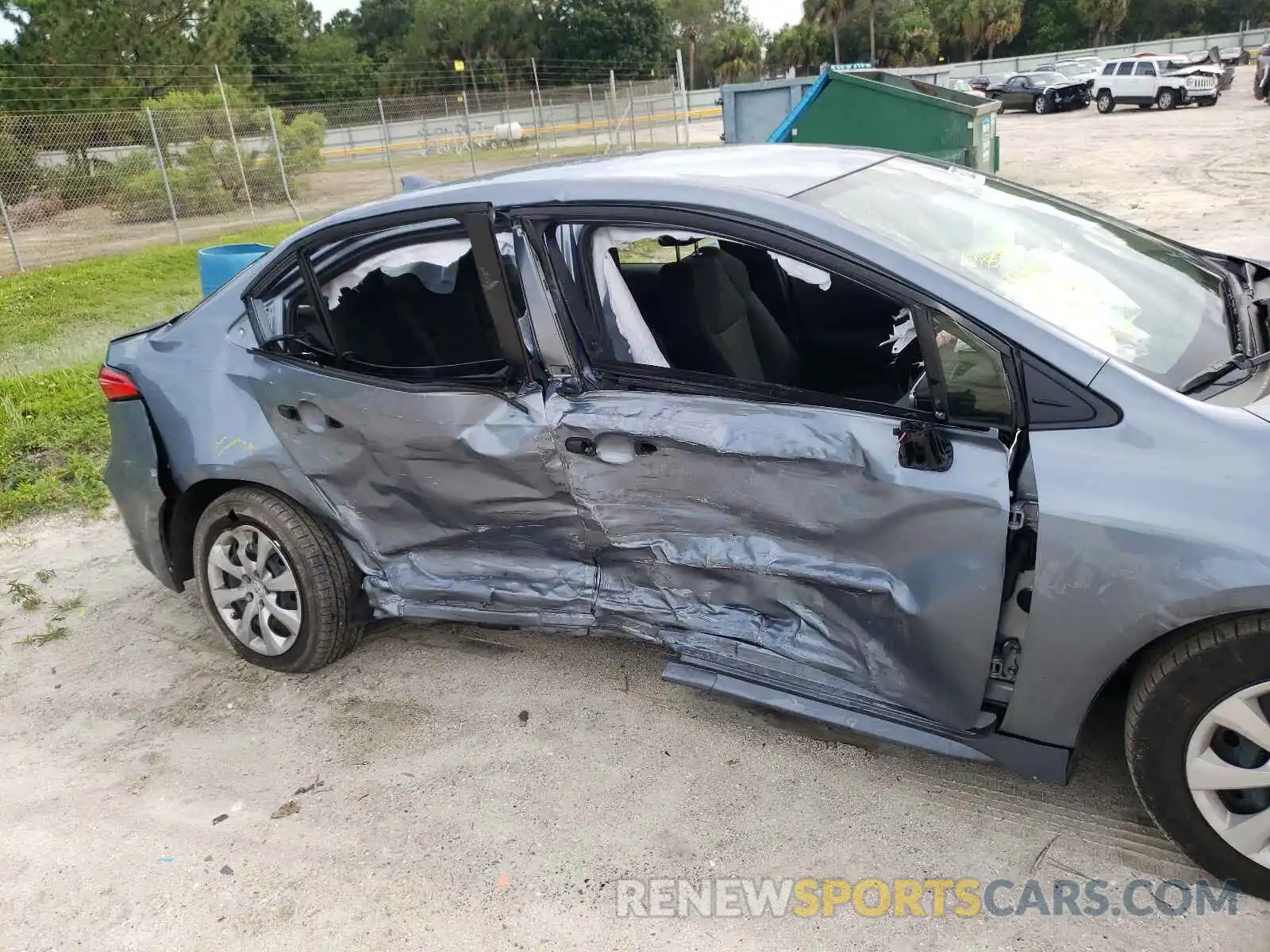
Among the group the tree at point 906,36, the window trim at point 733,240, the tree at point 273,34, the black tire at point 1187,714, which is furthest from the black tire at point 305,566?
the tree at point 906,36

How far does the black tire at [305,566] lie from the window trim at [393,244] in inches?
20.7

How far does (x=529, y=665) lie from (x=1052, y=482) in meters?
1.97

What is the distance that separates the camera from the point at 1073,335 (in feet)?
7.40

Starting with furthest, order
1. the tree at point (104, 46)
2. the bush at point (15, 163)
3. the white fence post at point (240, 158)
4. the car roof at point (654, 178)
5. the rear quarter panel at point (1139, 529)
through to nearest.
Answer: the tree at point (104, 46) → the white fence post at point (240, 158) → the bush at point (15, 163) → the car roof at point (654, 178) → the rear quarter panel at point (1139, 529)

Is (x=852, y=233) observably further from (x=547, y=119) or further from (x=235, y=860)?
(x=547, y=119)

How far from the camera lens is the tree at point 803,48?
6291 centimetres

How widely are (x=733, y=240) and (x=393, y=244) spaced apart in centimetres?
120

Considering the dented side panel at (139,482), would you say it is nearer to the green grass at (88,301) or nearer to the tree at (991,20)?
the green grass at (88,301)

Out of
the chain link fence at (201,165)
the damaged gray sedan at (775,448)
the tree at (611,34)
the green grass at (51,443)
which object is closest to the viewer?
the damaged gray sedan at (775,448)

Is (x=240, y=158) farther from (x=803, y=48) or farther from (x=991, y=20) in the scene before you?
(x=991, y=20)

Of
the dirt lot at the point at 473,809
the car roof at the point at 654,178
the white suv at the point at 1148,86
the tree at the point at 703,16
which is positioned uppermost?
the tree at the point at 703,16

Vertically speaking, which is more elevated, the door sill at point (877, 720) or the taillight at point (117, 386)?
the taillight at point (117, 386)

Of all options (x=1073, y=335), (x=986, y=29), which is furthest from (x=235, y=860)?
(x=986, y=29)

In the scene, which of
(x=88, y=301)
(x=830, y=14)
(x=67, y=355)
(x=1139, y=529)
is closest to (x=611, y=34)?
(x=830, y=14)
